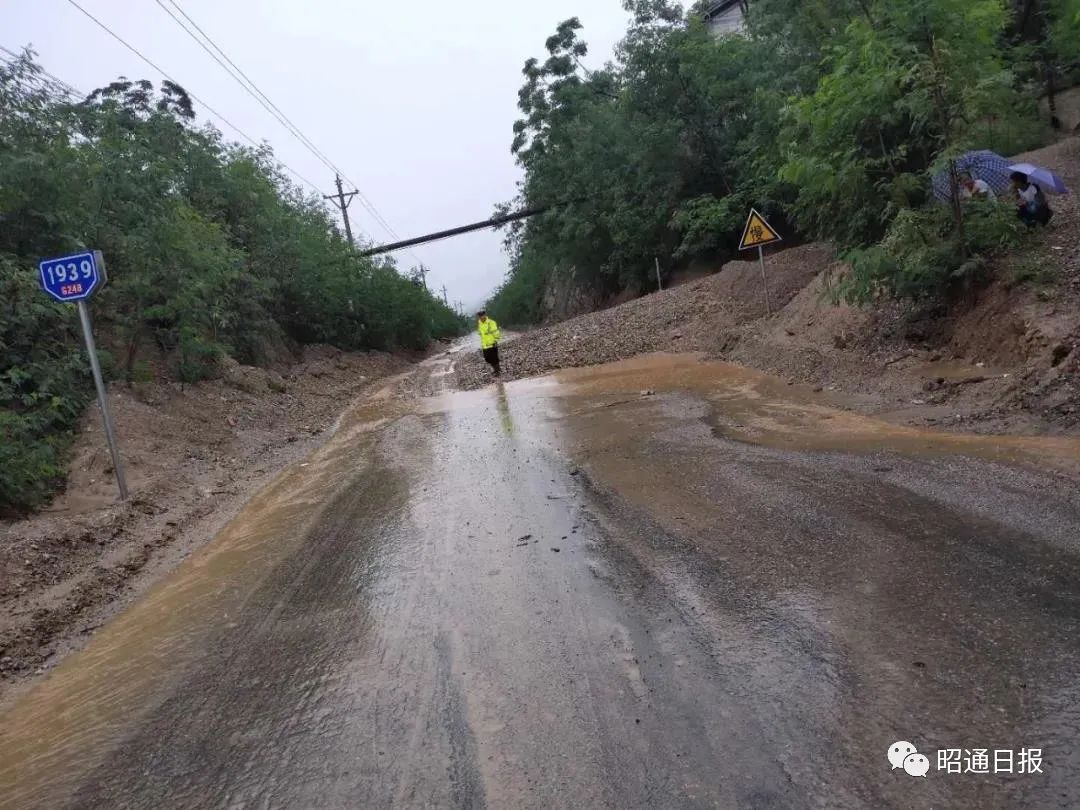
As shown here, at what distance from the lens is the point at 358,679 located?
409 cm

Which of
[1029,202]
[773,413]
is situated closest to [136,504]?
[773,413]

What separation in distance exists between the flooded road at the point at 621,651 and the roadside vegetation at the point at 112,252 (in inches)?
197

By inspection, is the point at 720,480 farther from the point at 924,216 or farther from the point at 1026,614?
the point at 924,216

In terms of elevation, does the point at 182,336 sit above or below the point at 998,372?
above

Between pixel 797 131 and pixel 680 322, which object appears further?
pixel 680 322

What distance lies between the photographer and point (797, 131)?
13000 millimetres

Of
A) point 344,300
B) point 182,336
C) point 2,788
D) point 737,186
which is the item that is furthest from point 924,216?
point 344,300

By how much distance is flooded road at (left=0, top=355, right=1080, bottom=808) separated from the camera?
9.86ft

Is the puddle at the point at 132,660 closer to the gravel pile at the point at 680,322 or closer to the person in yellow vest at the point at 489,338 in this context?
the person in yellow vest at the point at 489,338

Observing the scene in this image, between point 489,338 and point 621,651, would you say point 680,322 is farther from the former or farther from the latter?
point 621,651

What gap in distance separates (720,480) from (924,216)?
6393mm

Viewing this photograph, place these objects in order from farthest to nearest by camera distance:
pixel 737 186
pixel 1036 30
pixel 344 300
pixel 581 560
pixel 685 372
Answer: pixel 344 300 → pixel 737 186 → pixel 1036 30 → pixel 685 372 → pixel 581 560

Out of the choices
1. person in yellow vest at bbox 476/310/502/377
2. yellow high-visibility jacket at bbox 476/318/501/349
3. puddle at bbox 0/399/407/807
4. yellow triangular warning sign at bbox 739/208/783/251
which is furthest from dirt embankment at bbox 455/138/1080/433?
puddle at bbox 0/399/407/807

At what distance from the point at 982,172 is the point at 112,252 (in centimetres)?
1503
